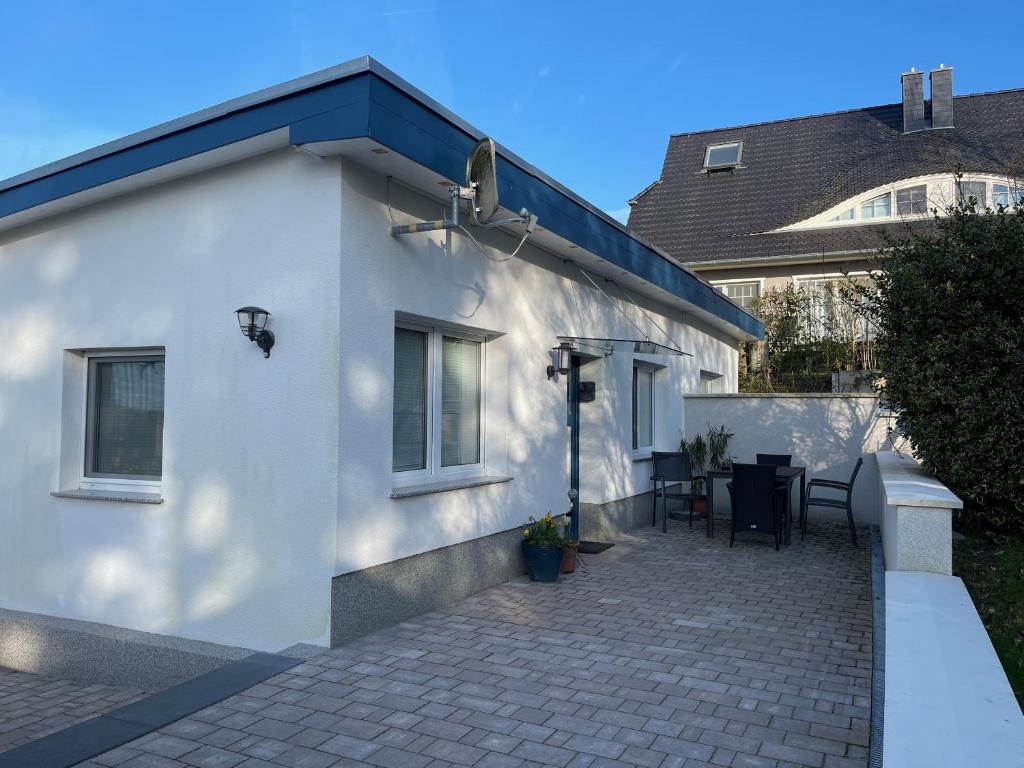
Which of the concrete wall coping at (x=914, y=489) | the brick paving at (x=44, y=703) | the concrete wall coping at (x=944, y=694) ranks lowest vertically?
the brick paving at (x=44, y=703)

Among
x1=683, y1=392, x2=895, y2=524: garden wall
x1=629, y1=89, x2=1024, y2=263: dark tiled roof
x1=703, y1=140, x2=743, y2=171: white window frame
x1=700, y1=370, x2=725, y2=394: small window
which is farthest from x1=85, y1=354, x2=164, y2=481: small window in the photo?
x1=703, y1=140, x2=743, y2=171: white window frame

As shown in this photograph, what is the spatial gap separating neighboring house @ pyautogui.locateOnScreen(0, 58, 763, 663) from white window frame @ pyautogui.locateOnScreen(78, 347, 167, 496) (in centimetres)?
2

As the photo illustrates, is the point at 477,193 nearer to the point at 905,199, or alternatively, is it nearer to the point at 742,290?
the point at 742,290

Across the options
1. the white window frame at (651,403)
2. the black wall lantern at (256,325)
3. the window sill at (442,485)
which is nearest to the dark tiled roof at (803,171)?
the white window frame at (651,403)

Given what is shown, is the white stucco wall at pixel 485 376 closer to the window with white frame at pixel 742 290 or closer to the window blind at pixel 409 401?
the window blind at pixel 409 401

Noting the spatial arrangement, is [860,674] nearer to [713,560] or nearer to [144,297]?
[713,560]

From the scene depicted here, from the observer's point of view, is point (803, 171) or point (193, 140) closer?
point (193, 140)

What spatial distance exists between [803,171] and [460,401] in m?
17.6

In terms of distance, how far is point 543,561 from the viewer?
22.6 ft

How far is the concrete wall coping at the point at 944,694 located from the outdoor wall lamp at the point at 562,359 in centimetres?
418

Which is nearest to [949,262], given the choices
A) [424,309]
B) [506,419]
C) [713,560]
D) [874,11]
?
[713,560]

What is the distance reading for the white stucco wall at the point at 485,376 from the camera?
513cm

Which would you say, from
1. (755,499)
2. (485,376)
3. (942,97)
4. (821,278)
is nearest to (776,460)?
(755,499)

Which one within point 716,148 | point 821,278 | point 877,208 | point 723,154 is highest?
point 716,148
